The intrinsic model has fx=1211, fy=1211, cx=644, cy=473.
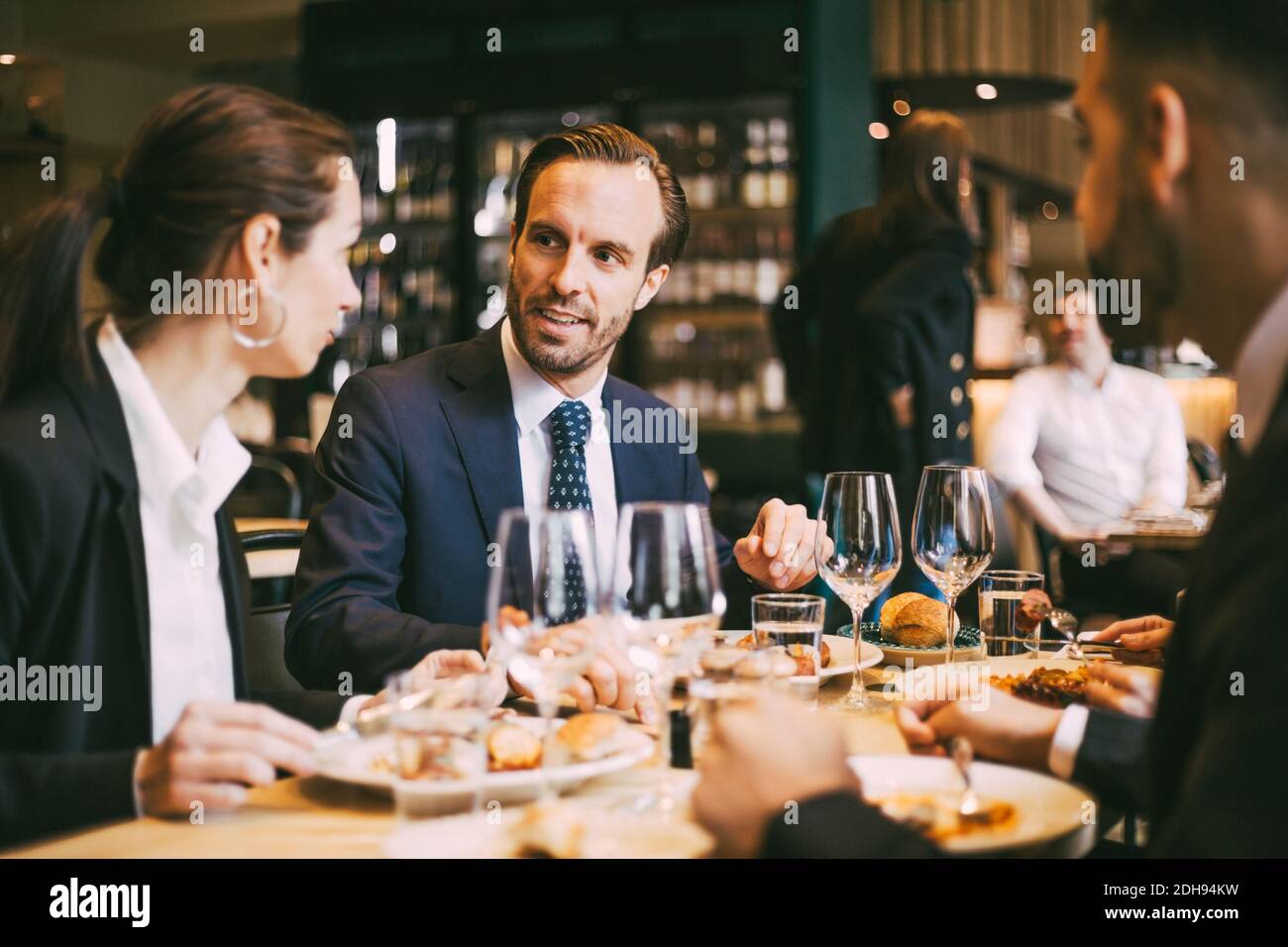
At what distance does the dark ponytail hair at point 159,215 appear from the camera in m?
1.11

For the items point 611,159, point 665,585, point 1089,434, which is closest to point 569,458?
point 611,159

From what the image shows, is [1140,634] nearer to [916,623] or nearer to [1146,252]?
[916,623]

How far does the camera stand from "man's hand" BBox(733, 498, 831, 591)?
165 centimetres

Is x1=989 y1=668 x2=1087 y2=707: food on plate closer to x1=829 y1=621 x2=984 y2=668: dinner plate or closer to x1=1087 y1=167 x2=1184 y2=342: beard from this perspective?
x1=829 y1=621 x2=984 y2=668: dinner plate

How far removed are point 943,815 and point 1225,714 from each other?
247 mm

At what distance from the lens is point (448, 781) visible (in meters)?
0.94

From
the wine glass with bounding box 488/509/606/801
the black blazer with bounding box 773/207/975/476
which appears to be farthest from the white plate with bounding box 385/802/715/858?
the black blazer with bounding box 773/207/975/476

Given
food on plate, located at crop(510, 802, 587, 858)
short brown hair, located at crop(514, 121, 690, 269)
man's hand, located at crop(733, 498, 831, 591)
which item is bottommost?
food on plate, located at crop(510, 802, 587, 858)

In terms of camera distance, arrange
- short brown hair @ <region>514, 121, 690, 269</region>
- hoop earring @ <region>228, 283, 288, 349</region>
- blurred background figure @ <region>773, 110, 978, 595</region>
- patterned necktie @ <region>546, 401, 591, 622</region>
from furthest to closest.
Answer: blurred background figure @ <region>773, 110, 978, 595</region> → short brown hair @ <region>514, 121, 690, 269</region> → patterned necktie @ <region>546, 401, 591, 622</region> → hoop earring @ <region>228, 283, 288, 349</region>

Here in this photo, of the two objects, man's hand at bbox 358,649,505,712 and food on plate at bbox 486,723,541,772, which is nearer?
food on plate at bbox 486,723,541,772

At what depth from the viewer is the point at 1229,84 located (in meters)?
0.88

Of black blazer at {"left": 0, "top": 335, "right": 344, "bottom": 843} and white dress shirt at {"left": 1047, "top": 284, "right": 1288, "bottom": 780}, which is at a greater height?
white dress shirt at {"left": 1047, "top": 284, "right": 1288, "bottom": 780}

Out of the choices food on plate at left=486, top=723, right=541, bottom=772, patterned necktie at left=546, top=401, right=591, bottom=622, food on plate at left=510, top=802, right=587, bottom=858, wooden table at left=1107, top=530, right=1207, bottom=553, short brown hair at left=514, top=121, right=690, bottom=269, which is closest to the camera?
food on plate at left=510, top=802, right=587, bottom=858

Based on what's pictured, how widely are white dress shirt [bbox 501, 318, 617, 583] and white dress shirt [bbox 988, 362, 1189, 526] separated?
255 cm
